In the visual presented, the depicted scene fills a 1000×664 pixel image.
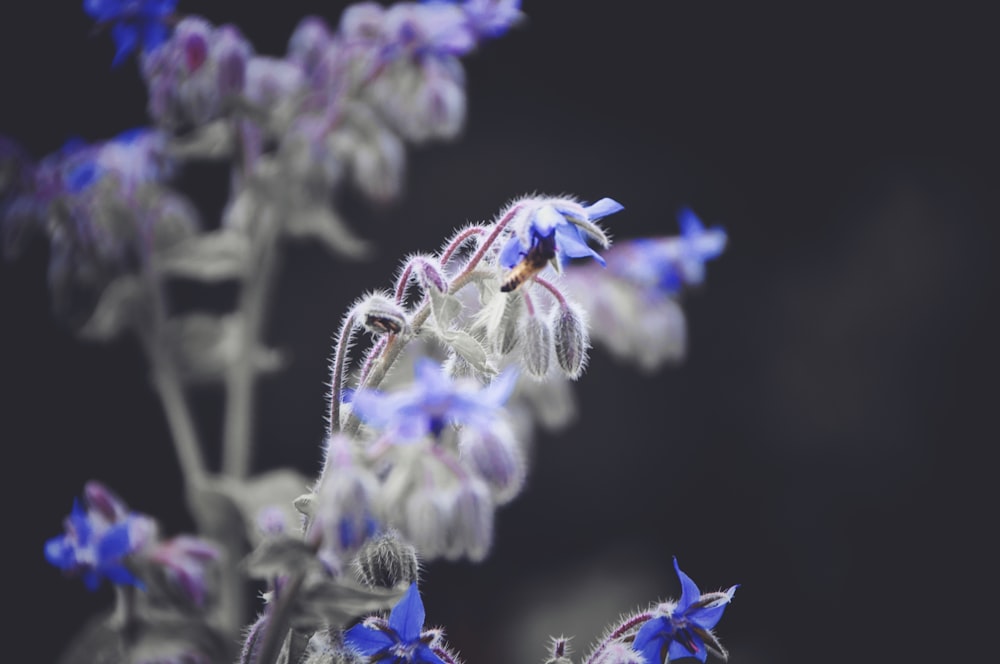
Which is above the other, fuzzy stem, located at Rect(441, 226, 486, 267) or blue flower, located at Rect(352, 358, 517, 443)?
fuzzy stem, located at Rect(441, 226, 486, 267)

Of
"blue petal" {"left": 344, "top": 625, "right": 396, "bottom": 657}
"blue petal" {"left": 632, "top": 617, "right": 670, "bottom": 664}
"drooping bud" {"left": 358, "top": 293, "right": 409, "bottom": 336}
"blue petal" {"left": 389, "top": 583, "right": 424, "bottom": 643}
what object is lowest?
"blue petal" {"left": 632, "top": 617, "right": 670, "bottom": 664}

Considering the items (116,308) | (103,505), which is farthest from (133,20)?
(103,505)

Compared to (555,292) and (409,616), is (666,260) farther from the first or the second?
(409,616)

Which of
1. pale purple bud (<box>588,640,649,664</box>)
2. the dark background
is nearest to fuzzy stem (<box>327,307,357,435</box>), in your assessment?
pale purple bud (<box>588,640,649,664</box>)

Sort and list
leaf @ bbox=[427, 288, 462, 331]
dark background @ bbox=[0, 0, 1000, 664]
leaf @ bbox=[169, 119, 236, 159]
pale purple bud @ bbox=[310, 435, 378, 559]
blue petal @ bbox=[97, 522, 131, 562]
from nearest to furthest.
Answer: pale purple bud @ bbox=[310, 435, 378, 559], leaf @ bbox=[427, 288, 462, 331], blue petal @ bbox=[97, 522, 131, 562], leaf @ bbox=[169, 119, 236, 159], dark background @ bbox=[0, 0, 1000, 664]

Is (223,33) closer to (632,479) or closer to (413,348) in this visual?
(413,348)

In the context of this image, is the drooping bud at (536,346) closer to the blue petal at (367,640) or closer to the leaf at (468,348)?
the leaf at (468,348)

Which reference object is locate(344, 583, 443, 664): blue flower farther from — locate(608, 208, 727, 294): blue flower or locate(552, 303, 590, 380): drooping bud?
locate(608, 208, 727, 294): blue flower

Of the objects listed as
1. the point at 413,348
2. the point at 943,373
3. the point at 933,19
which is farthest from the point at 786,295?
the point at 413,348
